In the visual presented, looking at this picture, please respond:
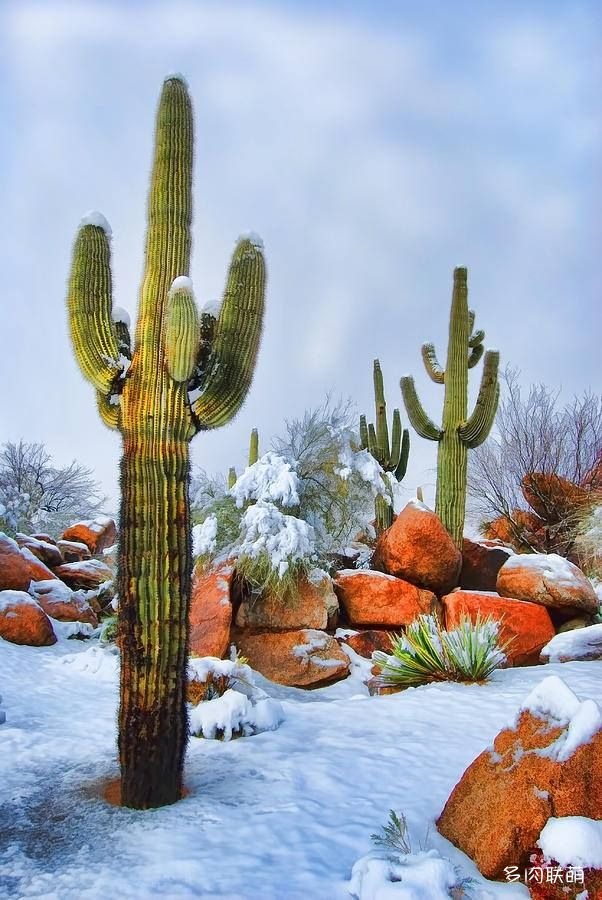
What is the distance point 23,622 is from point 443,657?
18.6 ft

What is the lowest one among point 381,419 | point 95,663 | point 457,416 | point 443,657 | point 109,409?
point 95,663

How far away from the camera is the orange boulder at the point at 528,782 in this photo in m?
2.88

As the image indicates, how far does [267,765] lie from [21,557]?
23.9ft

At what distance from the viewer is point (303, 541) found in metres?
8.42

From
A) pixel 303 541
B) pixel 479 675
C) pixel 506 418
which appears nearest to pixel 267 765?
pixel 479 675

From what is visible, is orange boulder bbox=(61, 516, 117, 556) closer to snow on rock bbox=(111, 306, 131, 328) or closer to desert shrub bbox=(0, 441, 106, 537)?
desert shrub bbox=(0, 441, 106, 537)

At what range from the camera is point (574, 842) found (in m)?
2.61

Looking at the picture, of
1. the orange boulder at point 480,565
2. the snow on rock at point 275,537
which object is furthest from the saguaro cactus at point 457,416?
the snow on rock at point 275,537

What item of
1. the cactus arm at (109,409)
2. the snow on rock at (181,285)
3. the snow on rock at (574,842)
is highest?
the snow on rock at (181,285)

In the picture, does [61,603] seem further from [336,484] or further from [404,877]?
[404,877]

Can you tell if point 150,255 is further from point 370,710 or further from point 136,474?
point 370,710

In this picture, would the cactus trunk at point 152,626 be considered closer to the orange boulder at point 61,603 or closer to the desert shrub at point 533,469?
the orange boulder at point 61,603

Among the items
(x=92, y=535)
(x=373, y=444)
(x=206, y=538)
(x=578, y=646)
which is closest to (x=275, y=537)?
(x=206, y=538)

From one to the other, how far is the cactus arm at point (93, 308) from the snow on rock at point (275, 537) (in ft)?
14.4
